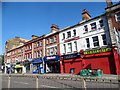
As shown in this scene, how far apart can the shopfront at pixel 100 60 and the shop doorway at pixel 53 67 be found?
6618mm

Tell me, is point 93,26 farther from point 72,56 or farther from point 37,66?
point 37,66

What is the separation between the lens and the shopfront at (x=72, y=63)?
59.7 feet

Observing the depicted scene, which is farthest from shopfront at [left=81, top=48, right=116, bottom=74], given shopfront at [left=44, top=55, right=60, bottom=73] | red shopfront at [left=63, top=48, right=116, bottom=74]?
shopfront at [left=44, top=55, right=60, bottom=73]

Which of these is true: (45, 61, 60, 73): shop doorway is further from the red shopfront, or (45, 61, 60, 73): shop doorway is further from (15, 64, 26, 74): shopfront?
(15, 64, 26, 74): shopfront

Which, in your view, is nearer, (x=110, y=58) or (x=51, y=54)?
(x=110, y=58)

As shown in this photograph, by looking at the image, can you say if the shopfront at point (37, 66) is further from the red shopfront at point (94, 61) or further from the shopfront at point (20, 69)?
the red shopfront at point (94, 61)

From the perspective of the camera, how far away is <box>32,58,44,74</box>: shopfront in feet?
77.7

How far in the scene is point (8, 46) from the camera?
42719 millimetres

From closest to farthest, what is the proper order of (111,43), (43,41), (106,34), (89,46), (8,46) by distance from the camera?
1. (111,43)
2. (106,34)
3. (89,46)
4. (43,41)
5. (8,46)

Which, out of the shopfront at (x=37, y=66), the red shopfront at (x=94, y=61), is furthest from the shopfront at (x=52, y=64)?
the red shopfront at (x=94, y=61)

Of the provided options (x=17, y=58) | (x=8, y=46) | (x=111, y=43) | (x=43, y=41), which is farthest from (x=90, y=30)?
(x=8, y=46)

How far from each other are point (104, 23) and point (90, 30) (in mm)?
2536

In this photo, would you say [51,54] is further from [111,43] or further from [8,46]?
[8,46]

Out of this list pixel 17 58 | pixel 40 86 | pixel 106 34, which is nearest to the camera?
pixel 40 86
